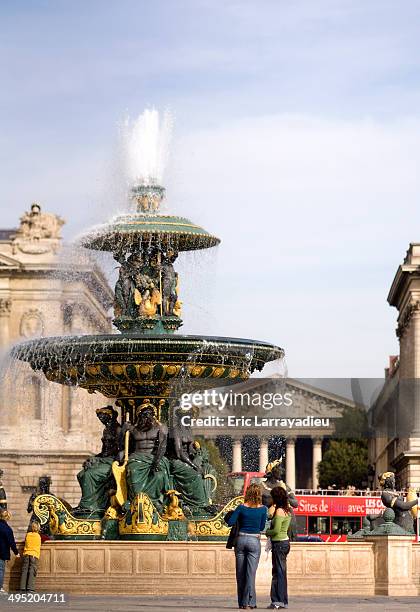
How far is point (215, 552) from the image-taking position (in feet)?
78.3

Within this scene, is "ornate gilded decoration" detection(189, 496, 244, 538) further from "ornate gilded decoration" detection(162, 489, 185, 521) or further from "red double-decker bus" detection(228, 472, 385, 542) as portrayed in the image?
"red double-decker bus" detection(228, 472, 385, 542)

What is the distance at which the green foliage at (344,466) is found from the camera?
13088cm

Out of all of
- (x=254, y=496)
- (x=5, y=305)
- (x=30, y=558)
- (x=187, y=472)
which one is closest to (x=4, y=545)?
(x=30, y=558)

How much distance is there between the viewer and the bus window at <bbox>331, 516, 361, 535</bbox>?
196ft

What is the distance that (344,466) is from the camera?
431ft

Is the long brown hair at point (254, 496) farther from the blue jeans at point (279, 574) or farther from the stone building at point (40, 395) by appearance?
the stone building at point (40, 395)

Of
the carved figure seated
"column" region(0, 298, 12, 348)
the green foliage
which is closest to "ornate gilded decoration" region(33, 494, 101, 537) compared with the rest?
the carved figure seated

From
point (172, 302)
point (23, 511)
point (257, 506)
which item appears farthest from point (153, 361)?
point (23, 511)

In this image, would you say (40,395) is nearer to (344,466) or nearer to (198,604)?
(344,466)

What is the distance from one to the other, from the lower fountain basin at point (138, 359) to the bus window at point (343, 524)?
107 ft

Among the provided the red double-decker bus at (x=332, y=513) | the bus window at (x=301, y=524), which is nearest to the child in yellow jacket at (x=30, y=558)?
the bus window at (x=301, y=524)

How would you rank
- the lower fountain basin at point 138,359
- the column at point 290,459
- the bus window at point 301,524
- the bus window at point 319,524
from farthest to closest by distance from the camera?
the column at point 290,459 → the bus window at point 319,524 → the bus window at point 301,524 → the lower fountain basin at point 138,359

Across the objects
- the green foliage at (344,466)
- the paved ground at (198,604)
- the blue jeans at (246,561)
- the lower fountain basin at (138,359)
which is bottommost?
the paved ground at (198,604)

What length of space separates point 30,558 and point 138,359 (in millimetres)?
4004
